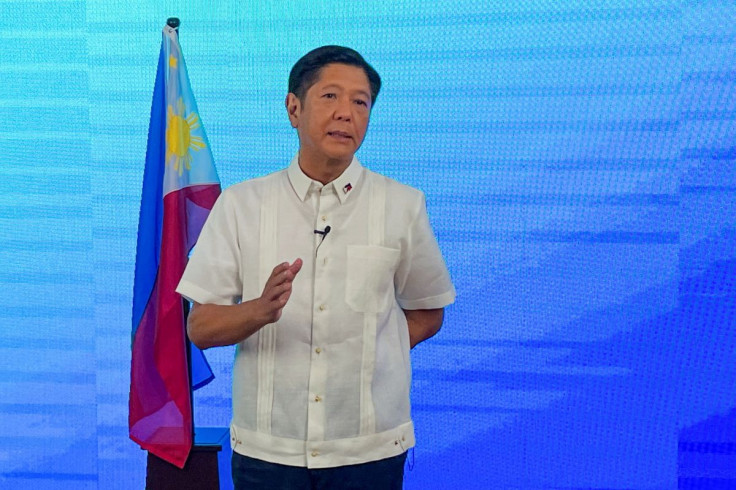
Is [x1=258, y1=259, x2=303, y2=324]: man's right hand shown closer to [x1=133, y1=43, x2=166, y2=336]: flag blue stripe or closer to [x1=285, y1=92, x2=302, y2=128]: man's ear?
[x1=285, y1=92, x2=302, y2=128]: man's ear

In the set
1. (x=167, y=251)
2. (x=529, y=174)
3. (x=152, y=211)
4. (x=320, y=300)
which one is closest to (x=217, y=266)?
(x=320, y=300)

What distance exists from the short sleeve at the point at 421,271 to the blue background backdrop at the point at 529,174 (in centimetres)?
129

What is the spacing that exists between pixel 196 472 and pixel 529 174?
1.49 m

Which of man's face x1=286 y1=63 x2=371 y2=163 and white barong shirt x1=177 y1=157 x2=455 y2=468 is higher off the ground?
man's face x1=286 y1=63 x2=371 y2=163

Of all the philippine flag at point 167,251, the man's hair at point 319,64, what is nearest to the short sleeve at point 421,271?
the man's hair at point 319,64

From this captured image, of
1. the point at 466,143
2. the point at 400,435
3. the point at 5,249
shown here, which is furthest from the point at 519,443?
the point at 5,249

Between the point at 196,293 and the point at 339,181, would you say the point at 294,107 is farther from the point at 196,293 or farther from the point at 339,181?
the point at 196,293

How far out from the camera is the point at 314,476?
5.92ft

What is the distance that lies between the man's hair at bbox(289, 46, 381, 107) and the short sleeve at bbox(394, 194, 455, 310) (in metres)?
0.28

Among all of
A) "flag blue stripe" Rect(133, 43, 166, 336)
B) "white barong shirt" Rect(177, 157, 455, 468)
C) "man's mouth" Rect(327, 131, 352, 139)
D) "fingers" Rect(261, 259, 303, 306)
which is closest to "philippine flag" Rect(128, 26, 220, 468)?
"flag blue stripe" Rect(133, 43, 166, 336)

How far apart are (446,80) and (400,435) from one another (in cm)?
170

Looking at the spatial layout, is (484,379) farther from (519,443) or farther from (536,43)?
(536,43)

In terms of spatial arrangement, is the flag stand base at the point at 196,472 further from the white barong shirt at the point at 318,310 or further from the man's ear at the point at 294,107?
the man's ear at the point at 294,107

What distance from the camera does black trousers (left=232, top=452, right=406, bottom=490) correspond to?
5.90ft
